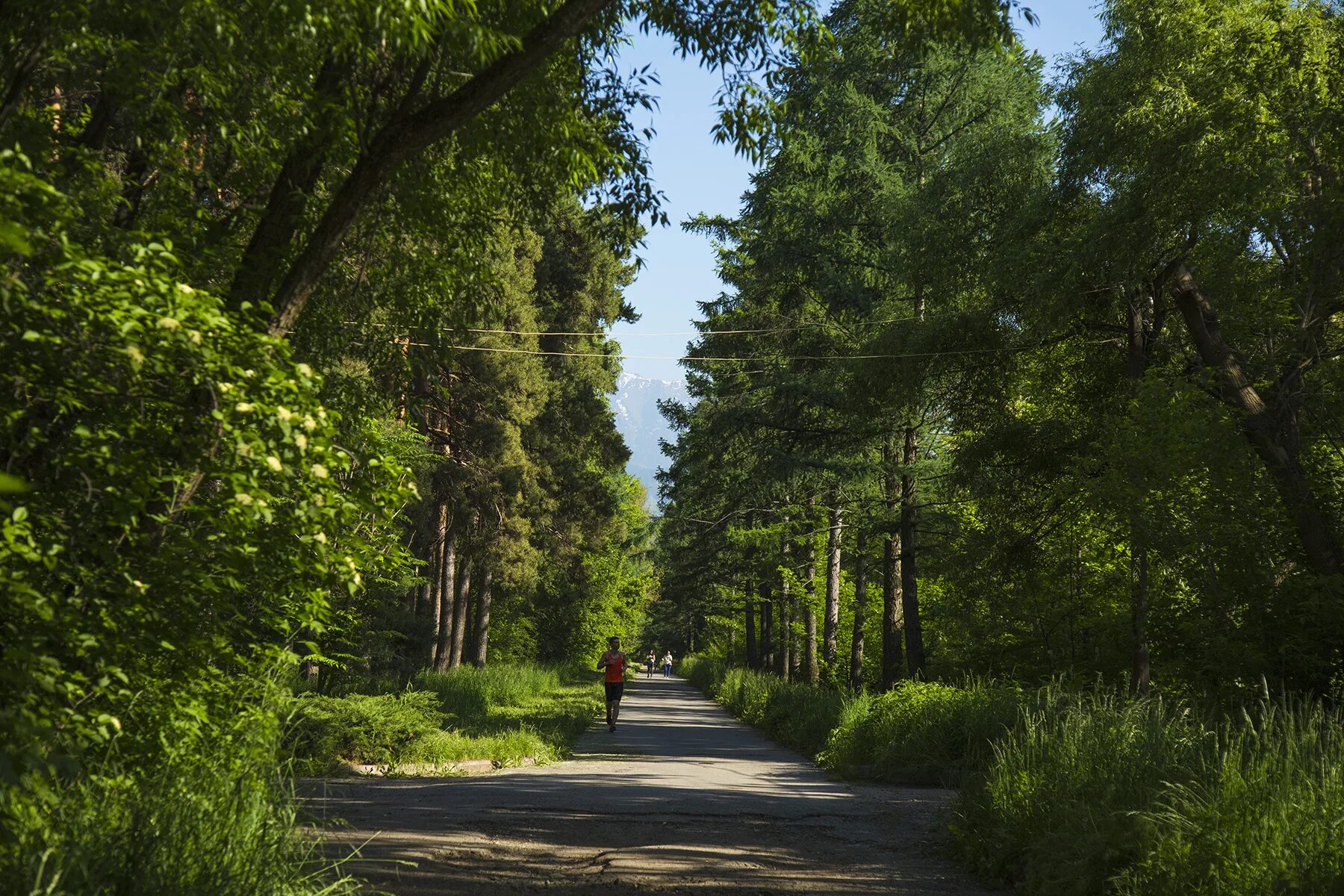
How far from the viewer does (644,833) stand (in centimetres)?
916

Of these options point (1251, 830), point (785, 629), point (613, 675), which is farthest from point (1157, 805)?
point (785, 629)

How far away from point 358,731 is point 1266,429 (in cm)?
1274

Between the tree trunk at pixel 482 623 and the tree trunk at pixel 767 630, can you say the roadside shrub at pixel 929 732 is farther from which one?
the tree trunk at pixel 767 630

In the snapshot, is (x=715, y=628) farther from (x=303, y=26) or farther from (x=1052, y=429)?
(x=303, y=26)

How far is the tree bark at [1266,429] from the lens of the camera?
13719 millimetres

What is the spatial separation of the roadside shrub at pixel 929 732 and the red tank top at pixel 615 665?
6417 millimetres

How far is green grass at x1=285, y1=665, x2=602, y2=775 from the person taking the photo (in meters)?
13.8

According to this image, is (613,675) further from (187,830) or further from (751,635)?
(751,635)

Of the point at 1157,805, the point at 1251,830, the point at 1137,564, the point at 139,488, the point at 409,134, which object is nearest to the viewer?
the point at 139,488

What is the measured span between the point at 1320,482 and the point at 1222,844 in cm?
1053

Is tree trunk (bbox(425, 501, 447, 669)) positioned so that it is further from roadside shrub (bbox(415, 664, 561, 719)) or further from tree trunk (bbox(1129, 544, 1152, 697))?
tree trunk (bbox(1129, 544, 1152, 697))

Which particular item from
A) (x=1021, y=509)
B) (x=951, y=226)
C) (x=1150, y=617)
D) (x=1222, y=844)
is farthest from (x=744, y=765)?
(x=1222, y=844)

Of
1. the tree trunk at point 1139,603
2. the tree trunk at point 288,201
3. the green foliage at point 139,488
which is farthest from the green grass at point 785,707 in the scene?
the green foliage at point 139,488

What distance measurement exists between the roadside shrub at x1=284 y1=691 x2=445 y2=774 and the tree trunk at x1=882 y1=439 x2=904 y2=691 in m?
11.1
